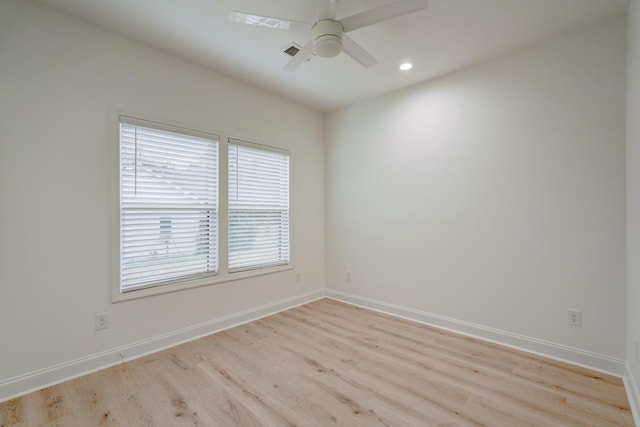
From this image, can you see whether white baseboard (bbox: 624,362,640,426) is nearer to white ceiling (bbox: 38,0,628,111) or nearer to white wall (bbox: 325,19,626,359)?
white wall (bbox: 325,19,626,359)

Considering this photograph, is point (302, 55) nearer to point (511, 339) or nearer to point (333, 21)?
point (333, 21)

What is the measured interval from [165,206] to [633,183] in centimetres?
369

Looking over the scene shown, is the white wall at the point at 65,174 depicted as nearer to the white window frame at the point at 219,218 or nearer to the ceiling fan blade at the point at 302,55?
the white window frame at the point at 219,218

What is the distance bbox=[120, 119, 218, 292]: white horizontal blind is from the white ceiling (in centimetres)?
81

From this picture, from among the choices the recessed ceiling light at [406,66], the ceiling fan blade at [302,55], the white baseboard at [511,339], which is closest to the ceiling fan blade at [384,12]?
the ceiling fan blade at [302,55]

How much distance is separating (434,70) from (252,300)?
3271 millimetres

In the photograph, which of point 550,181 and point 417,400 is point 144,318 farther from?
point 550,181

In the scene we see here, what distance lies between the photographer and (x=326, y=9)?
183 cm

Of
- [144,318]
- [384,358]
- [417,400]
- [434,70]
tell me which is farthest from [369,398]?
[434,70]

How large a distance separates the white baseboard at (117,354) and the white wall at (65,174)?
48 mm

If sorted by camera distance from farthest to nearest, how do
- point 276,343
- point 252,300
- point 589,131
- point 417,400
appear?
1. point 252,300
2. point 276,343
3. point 589,131
4. point 417,400

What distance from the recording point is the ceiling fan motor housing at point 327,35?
6.20 ft

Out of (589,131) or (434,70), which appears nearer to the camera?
(589,131)

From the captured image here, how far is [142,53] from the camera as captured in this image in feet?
8.40
